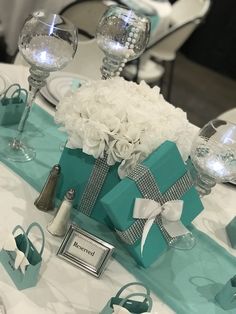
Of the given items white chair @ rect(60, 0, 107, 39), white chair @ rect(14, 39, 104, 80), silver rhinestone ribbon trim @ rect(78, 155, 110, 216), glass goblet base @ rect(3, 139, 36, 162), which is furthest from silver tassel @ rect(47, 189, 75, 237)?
white chair @ rect(60, 0, 107, 39)

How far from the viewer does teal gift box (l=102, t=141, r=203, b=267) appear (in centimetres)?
83

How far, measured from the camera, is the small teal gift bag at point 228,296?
0.88 metres

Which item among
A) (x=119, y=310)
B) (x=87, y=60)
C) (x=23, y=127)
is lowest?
(x=87, y=60)

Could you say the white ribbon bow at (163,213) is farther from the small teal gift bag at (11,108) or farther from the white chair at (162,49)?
the white chair at (162,49)

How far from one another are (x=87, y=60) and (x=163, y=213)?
1128 mm

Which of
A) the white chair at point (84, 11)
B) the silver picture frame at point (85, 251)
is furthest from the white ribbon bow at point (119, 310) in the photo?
the white chair at point (84, 11)

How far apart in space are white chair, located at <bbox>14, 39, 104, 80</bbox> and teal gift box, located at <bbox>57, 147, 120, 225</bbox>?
36.8 inches

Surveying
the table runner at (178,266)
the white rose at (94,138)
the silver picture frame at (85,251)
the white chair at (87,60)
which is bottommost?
the white chair at (87,60)

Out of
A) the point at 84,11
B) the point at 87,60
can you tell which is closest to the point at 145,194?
the point at 87,60

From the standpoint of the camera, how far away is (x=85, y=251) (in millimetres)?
844

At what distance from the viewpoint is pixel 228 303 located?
35.0 inches

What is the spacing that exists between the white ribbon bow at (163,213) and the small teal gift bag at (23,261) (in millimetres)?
188

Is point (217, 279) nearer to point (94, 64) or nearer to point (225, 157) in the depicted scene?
point (225, 157)

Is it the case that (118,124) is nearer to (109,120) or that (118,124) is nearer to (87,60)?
(109,120)
